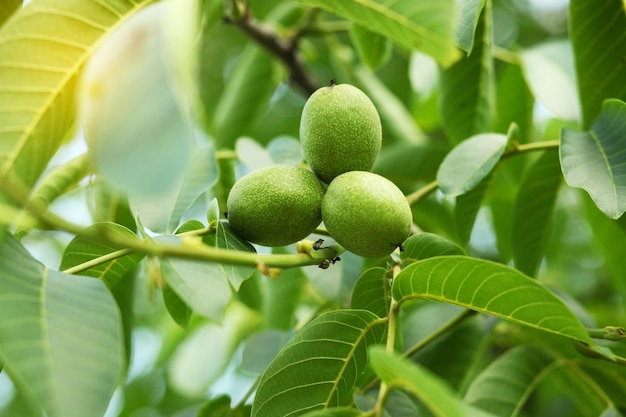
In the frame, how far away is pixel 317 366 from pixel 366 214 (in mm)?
244

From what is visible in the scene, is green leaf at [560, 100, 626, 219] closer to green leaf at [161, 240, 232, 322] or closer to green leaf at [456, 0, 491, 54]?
green leaf at [456, 0, 491, 54]

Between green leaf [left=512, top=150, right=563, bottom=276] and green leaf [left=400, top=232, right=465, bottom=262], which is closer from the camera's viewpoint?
green leaf [left=400, top=232, right=465, bottom=262]

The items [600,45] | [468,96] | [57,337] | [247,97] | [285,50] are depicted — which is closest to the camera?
[57,337]

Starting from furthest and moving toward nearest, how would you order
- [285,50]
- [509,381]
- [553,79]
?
[285,50], [553,79], [509,381]

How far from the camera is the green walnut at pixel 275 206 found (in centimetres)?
104

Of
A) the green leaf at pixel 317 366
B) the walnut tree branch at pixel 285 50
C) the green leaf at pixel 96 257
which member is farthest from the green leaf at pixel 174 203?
the walnut tree branch at pixel 285 50

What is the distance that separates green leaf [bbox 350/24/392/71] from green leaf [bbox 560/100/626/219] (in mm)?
564

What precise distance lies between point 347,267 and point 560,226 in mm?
1605

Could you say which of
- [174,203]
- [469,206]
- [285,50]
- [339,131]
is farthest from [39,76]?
[285,50]

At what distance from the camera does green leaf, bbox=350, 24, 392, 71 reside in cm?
159

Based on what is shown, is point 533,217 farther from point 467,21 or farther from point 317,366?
point 317,366

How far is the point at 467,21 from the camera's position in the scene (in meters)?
1.04

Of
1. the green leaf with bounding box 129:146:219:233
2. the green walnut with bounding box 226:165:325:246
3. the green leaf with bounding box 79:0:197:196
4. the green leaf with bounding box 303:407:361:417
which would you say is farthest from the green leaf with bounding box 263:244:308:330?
the green leaf with bounding box 79:0:197:196

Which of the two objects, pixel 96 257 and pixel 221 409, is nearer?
pixel 96 257
